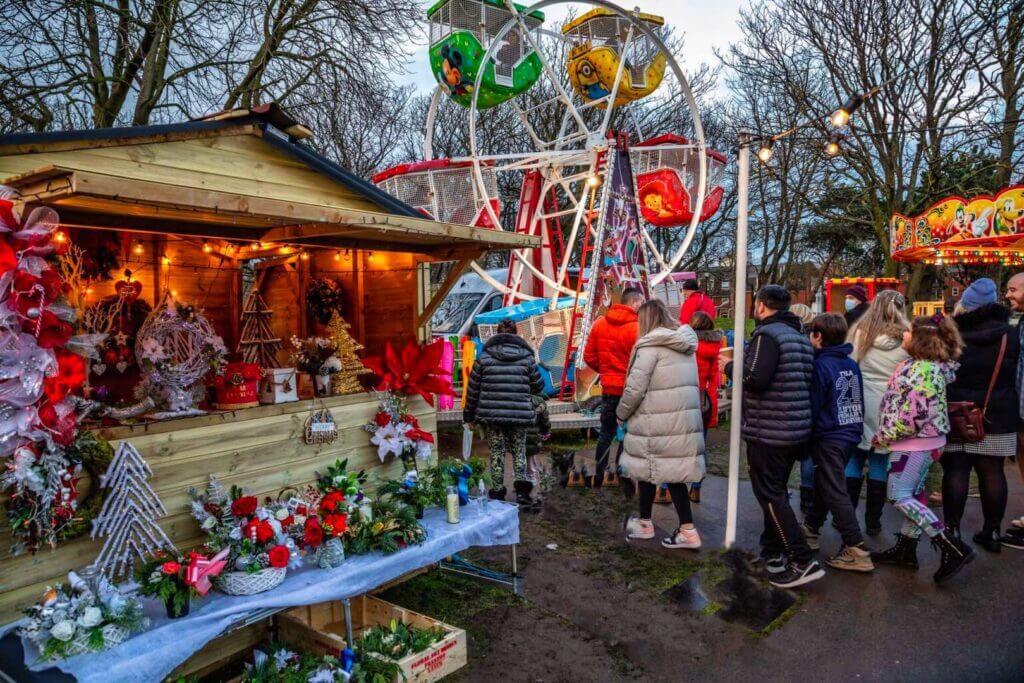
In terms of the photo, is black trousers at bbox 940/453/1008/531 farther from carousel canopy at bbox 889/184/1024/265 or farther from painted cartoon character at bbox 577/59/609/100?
painted cartoon character at bbox 577/59/609/100

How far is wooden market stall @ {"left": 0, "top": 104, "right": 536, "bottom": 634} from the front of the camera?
10.4 ft

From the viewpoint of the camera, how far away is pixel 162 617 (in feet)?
10.0

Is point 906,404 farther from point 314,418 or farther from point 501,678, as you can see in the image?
point 314,418

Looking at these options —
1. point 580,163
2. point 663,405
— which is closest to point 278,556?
point 663,405

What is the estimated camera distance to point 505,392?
6090 mm

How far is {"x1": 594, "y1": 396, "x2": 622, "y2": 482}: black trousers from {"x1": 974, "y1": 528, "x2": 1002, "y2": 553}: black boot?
3.16 m

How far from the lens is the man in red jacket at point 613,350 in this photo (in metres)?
6.77

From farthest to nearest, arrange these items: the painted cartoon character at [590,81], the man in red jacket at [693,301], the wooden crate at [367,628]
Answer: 1. the painted cartoon character at [590,81]
2. the man in red jacket at [693,301]
3. the wooden crate at [367,628]

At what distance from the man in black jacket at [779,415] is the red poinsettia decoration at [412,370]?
2.19 metres

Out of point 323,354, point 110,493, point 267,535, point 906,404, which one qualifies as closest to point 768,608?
point 906,404

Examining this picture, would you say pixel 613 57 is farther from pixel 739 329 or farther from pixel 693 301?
pixel 739 329

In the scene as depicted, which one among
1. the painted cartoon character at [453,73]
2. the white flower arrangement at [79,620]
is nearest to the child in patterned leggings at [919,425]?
the white flower arrangement at [79,620]

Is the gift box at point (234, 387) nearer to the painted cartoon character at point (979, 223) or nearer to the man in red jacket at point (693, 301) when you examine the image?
the man in red jacket at point (693, 301)

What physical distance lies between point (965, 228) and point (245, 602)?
13035 mm
